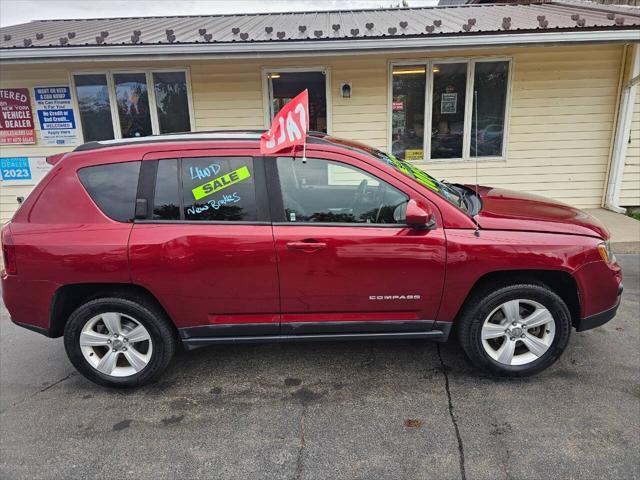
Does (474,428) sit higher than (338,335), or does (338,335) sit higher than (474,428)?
(338,335)

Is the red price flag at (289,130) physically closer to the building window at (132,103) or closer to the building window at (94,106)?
the building window at (132,103)

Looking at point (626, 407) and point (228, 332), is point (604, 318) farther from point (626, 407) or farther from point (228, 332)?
point (228, 332)

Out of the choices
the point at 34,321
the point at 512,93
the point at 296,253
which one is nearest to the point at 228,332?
the point at 296,253

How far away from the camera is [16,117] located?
25.2 ft

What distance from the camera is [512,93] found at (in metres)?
7.54

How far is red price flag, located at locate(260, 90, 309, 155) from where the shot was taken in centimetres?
290

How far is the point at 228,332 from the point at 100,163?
148 centimetres

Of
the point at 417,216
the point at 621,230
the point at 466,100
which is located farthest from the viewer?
the point at 466,100

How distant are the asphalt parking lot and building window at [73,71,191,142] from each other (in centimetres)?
532

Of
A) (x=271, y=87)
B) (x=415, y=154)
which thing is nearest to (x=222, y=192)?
(x=271, y=87)

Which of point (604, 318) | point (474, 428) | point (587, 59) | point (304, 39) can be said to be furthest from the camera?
point (587, 59)

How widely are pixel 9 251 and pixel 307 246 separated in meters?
2.06

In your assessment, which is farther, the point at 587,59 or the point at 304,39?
the point at 587,59

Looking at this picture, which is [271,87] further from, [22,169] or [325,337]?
[325,337]
